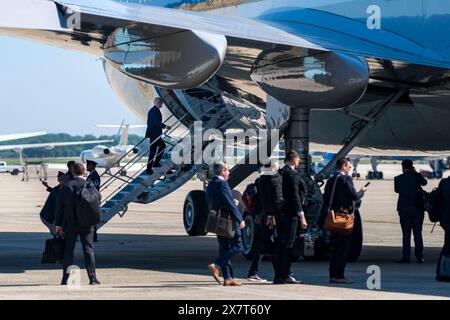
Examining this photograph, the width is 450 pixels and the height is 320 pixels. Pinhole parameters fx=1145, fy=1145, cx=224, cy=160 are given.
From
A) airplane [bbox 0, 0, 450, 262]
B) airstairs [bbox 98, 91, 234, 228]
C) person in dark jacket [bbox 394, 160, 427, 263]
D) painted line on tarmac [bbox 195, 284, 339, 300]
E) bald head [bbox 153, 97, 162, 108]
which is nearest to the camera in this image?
painted line on tarmac [bbox 195, 284, 339, 300]

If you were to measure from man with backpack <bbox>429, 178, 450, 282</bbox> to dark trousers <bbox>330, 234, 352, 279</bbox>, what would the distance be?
144cm

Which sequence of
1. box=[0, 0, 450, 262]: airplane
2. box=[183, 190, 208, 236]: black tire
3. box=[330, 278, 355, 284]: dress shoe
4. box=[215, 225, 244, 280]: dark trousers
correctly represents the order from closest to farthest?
box=[215, 225, 244, 280]: dark trousers < box=[0, 0, 450, 262]: airplane < box=[330, 278, 355, 284]: dress shoe < box=[183, 190, 208, 236]: black tire

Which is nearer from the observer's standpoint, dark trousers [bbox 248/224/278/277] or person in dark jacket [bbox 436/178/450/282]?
dark trousers [bbox 248/224/278/277]

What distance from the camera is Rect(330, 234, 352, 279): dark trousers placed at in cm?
1659

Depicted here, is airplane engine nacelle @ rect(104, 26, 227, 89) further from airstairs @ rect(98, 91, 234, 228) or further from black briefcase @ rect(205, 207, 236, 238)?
airstairs @ rect(98, 91, 234, 228)

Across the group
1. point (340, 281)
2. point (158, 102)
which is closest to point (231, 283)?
point (340, 281)

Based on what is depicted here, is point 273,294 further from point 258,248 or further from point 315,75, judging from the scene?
point 315,75

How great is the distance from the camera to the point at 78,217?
53.5 feet

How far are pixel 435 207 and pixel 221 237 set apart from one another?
136 inches

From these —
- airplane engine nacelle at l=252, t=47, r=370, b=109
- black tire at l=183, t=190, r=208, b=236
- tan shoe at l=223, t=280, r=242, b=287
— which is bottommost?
black tire at l=183, t=190, r=208, b=236

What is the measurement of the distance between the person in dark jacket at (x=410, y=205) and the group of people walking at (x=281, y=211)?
436cm

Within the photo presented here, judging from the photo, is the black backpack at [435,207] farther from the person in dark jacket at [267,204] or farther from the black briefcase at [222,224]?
the black briefcase at [222,224]

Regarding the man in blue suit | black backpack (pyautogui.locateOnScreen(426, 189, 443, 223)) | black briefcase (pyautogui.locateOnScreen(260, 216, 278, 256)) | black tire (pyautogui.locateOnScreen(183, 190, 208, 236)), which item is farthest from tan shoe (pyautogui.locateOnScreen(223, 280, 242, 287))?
black tire (pyautogui.locateOnScreen(183, 190, 208, 236))
